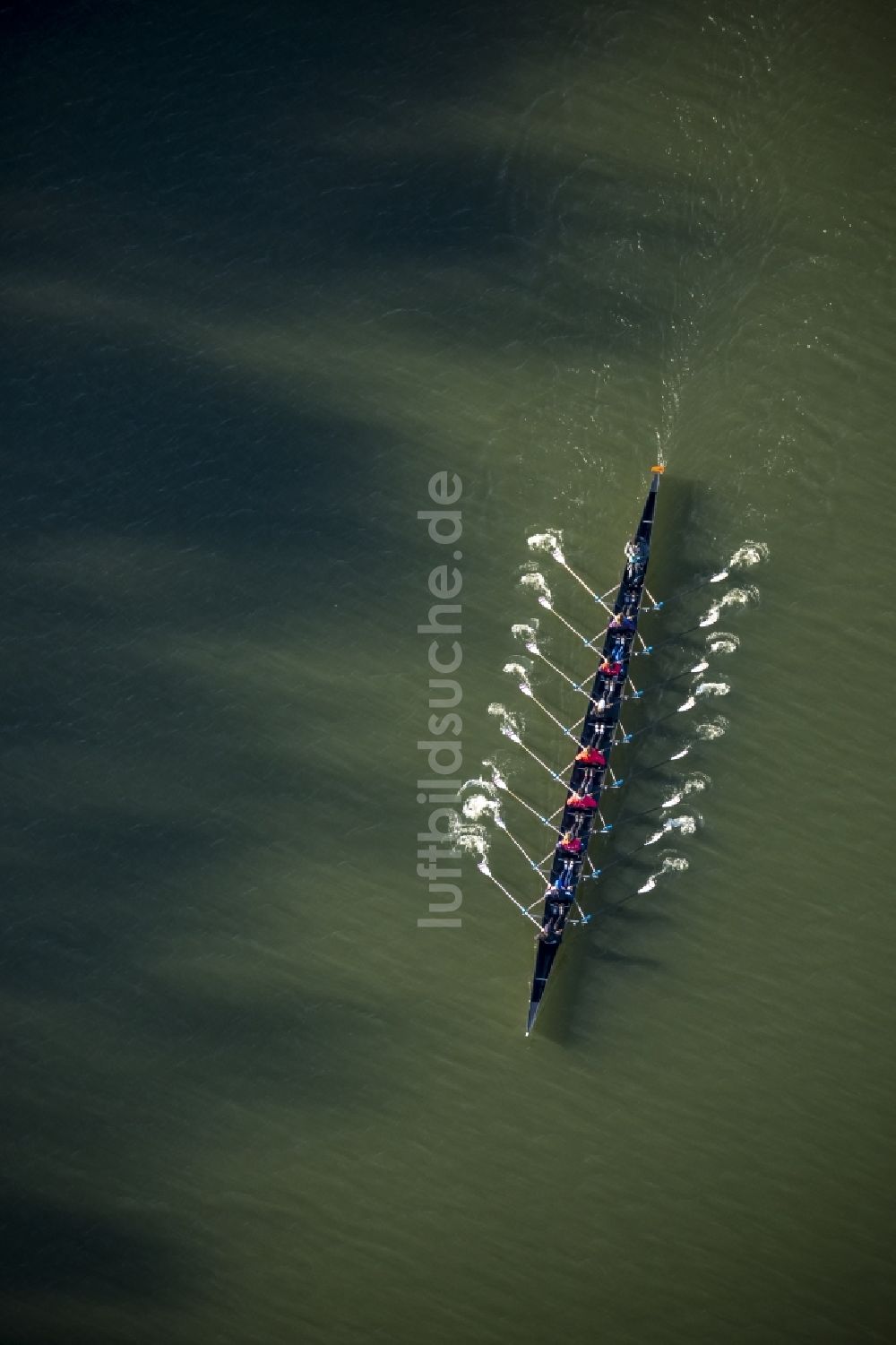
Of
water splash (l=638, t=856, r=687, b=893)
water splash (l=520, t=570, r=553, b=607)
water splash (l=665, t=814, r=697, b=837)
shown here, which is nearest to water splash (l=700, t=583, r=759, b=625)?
water splash (l=520, t=570, r=553, b=607)

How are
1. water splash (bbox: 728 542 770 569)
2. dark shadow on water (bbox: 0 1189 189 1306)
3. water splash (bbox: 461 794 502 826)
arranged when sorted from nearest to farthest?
water splash (bbox: 728 542 770 569)
water splash (bbox: 461 794 502 826)
dark shadow on water (bbox: 0 1189 189 1306)

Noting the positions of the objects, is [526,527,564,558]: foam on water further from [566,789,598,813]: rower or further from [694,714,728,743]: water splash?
[566,789,598,813]: rower

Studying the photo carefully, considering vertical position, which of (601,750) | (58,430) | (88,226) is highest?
(88,226)

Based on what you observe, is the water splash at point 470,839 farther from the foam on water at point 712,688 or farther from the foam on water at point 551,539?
the foam on water at point 551,539

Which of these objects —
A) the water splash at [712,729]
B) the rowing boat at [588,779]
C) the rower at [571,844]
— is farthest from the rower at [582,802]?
the water splash at [712,729]

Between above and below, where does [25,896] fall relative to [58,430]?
below

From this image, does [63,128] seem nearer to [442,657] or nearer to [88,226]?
[88,226]

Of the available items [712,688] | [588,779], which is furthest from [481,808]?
[712,688]

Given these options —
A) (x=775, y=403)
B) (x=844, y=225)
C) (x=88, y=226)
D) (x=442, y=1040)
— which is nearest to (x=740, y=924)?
(x=442, y=1040)
